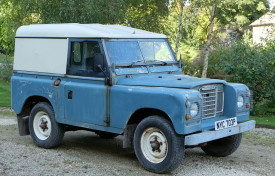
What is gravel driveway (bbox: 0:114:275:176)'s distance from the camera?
6.45 meters

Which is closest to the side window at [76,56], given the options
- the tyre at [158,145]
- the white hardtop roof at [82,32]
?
the white hardtop roof at [82,32]

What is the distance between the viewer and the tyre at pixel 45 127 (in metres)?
7.89

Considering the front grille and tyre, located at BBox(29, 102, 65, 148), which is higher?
the front grille

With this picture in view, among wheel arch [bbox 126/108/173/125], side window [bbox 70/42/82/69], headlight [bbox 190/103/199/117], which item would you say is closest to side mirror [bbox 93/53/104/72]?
side window [bbox 70/42/82/69]

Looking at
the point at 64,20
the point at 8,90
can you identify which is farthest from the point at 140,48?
the point at 8,90

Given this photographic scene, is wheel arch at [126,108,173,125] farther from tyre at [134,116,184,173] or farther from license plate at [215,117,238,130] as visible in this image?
license plate at [215,117,238,130]

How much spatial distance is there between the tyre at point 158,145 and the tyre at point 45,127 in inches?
81.6

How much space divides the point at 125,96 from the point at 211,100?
1.42m

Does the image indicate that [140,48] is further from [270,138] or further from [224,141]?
[270,138]

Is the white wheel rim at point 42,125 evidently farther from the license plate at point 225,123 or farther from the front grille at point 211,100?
the license plate at point 225,123

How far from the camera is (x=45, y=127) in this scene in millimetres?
8133

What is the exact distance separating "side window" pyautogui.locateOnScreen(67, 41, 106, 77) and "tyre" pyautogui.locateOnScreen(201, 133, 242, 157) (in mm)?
2507

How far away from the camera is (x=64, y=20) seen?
50.5 feet

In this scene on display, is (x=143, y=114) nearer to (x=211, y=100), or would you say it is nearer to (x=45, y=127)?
(x=211, y=100)
